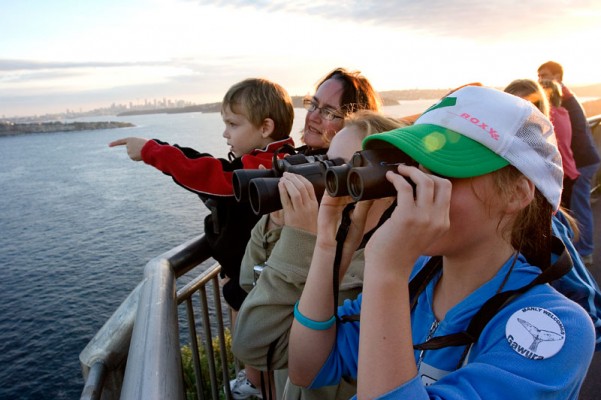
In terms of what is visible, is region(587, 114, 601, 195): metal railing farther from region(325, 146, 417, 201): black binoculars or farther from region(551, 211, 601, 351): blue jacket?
region(325, 146, 417, 201): black binoculars

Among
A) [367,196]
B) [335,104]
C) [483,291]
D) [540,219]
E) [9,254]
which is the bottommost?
[9,254]

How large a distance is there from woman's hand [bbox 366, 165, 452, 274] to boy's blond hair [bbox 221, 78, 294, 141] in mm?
1956

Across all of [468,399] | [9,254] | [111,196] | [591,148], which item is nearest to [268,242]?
[468,399]

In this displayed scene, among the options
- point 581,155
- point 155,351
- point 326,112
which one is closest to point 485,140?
point 155,351

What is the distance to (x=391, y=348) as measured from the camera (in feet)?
3.00

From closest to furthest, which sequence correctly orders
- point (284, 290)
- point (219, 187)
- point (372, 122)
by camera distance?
point (284, 290) → point (372, 122) → point (219, 187)

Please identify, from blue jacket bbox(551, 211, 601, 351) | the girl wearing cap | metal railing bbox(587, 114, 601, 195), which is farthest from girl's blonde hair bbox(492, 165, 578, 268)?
metal railing bbox(587, 114, 601, 195)

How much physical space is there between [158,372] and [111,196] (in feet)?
165

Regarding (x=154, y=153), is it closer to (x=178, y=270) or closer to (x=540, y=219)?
(x=178, y=270)

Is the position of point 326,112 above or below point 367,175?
above

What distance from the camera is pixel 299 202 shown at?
1482 millimetres

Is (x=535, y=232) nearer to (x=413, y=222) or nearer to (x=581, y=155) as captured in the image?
(x=413, y=222)

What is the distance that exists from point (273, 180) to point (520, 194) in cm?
75

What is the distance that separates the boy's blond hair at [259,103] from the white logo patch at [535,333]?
2111 mm
